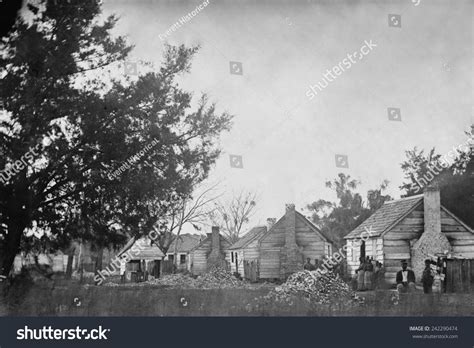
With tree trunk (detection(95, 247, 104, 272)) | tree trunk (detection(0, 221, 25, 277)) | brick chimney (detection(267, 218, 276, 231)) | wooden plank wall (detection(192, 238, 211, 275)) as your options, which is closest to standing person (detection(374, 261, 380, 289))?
brick chimney (detection(267, 218, 276, 231))

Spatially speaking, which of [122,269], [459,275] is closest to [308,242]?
[459,275]

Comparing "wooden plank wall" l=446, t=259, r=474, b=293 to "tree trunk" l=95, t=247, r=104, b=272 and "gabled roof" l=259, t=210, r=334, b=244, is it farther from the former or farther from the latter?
"tree trunk" l=95, t=247, r=104, b=272

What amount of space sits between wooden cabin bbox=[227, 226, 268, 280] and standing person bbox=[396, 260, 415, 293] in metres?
1.81

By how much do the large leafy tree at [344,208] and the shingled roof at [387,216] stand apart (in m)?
0.06

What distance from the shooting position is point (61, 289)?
25.9 ft

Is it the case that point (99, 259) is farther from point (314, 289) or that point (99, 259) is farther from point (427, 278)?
point (427, 278)

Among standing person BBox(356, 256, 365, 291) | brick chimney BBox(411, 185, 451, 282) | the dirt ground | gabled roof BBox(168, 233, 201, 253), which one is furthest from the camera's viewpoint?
gabled roof BBox(168, 233, 201, 253)

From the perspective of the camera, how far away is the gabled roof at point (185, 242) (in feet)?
26.6

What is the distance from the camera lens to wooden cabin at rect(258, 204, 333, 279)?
7.96m

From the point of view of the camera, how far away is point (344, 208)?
8.17 m
